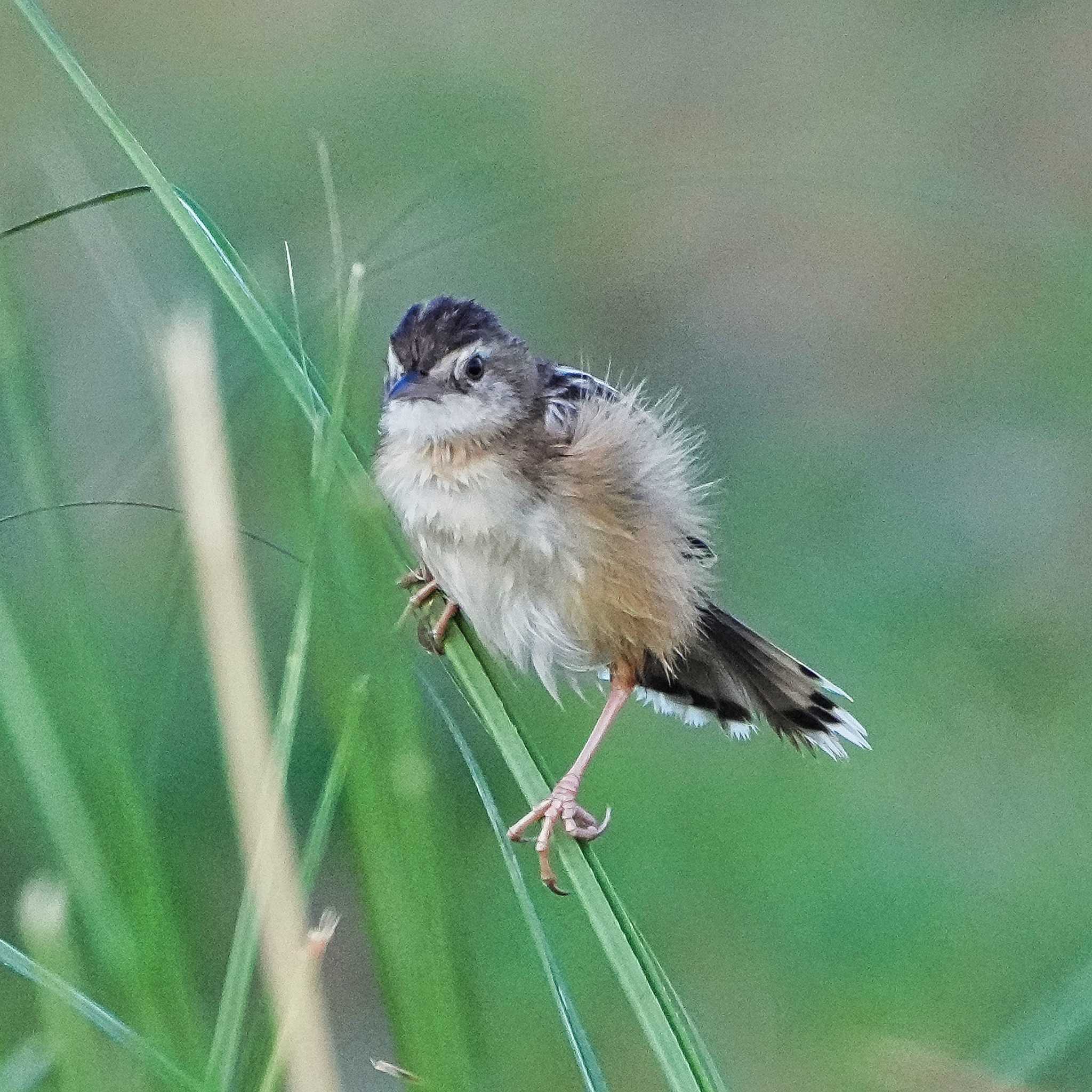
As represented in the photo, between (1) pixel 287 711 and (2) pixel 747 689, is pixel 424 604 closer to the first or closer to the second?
(2) pixel 747 689

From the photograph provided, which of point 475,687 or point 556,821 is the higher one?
point 475,687

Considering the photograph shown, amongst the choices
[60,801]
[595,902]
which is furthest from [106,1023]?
[595,902]

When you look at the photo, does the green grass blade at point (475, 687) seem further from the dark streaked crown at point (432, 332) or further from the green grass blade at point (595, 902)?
the dark streaked crown at point (432, 332)

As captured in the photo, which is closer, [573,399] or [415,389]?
[415,389]

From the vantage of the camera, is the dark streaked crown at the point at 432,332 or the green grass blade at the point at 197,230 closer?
the green grass blade at the point at 197,230

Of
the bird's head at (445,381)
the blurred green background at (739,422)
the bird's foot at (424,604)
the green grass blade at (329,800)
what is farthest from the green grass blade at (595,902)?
the blurred green background at (739,422)

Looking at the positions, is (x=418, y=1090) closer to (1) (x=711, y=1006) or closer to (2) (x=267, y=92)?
(1) (x=711, y=1006)

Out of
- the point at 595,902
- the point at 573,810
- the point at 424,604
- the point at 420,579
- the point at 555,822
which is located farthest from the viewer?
the point at 424,604
